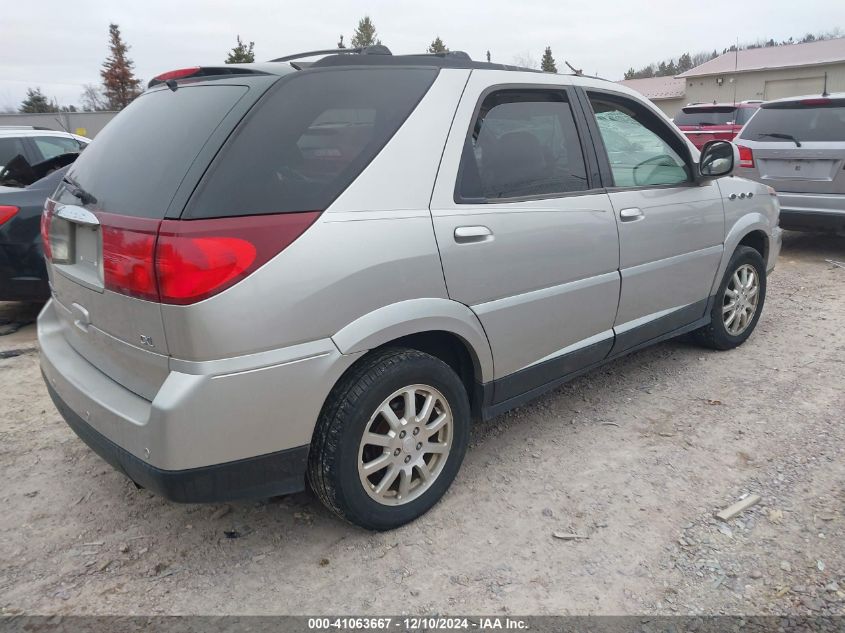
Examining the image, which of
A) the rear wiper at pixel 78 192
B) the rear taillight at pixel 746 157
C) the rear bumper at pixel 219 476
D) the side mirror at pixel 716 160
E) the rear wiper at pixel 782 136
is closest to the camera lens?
the rear bumper at pixel 219 476

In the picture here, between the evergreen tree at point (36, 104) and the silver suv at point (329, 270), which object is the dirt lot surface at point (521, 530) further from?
the evergreen tree at point (36, 104)

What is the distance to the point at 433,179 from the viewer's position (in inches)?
101

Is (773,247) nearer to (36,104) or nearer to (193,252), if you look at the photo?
(193,252)

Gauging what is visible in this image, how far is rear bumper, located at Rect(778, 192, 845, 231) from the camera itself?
22.2ft

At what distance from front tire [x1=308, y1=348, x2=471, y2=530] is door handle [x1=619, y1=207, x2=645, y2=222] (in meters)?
1.37

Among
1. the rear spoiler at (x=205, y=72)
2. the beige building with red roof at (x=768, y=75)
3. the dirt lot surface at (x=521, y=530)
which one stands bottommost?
the dirt lot surface at (x=521, y=530)

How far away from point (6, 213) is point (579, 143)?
13.7ft

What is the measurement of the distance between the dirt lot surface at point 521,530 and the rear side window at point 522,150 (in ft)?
4.38

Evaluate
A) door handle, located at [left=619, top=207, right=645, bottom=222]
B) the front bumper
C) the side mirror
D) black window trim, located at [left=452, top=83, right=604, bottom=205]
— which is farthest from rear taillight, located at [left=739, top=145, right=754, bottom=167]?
black window trim, located at [left=452, top=83, right=604, bottom=205]

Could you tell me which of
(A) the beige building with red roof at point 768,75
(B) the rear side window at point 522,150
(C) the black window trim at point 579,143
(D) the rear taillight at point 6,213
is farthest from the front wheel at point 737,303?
(A) the beige building with red roof at point 768,75

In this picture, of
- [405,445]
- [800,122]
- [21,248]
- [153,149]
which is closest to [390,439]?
[405,445]

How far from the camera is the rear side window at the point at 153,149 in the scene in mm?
2162

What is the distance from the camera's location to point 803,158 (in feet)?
22.6

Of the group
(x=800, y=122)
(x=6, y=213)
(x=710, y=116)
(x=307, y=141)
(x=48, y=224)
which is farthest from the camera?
(x=710, y=116)
